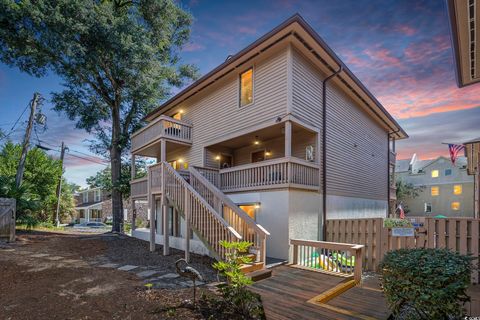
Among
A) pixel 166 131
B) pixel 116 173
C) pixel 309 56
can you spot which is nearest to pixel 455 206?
pixel 309 56

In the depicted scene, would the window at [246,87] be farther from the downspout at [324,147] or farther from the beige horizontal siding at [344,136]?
the downspout at [324,147]

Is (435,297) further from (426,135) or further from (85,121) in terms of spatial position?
(426,135)

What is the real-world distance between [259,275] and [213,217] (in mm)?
1957

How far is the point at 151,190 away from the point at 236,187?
3597 millimetres

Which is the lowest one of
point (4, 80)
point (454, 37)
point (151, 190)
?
point (151, 190)

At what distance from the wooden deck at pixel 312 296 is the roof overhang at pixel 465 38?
5.08 metres

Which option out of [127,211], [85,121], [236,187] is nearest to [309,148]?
[236,187]

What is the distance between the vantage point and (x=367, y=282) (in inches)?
235

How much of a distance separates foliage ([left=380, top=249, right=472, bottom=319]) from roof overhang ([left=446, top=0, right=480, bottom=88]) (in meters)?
3.75

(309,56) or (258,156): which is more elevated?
(309,56)

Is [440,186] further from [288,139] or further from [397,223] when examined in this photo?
[288,139]

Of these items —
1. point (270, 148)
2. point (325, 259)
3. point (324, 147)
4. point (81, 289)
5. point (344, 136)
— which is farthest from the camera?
point (344, 136)

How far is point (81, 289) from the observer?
5.03 metres

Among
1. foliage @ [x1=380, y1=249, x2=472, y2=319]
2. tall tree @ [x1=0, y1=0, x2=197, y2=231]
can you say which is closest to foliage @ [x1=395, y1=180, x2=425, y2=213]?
tall tree @ [x1=0, y1=0, x2=197, y2=231]
